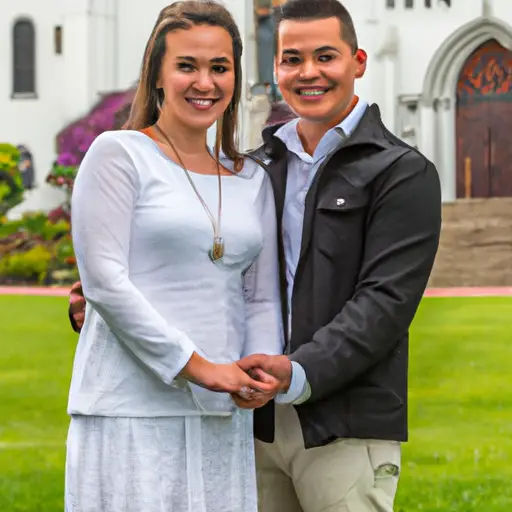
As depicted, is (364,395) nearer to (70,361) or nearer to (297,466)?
(297,466)

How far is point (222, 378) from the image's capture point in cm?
254

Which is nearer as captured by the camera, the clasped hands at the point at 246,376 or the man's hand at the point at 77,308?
the clasped hands at the point at 246,376

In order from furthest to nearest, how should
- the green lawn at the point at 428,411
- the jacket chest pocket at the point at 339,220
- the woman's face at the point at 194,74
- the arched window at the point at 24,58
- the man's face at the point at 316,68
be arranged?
the arched window at the point at 24,58
the green lawn at the point at 428,411
the man's face at the point at 316,68
the jacket chest pocket at the point at 339,220
the woman's face at the point at 194,74

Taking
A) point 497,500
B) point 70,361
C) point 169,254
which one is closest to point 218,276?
point 169,254

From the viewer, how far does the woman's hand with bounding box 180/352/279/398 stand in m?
2.54

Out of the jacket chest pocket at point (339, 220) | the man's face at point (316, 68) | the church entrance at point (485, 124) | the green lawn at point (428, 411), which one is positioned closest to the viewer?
the jacket chest pocket at point (339, 220)

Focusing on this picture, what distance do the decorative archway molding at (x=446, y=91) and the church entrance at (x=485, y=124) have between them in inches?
7.4

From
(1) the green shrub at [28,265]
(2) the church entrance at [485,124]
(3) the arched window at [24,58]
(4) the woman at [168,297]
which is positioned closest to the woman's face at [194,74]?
(4) the woman at [168,297]

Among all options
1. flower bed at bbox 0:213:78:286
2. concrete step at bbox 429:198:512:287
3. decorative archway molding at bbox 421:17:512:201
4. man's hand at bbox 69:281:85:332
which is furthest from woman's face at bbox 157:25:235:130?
decorative archway molding at bbox 421:17:512:201

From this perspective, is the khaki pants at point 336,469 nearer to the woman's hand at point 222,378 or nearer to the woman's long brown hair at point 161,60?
the woman's hand at point 222,378

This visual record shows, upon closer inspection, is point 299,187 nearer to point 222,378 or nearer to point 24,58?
point 222,378

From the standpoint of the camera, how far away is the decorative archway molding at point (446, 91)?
73.8 ft

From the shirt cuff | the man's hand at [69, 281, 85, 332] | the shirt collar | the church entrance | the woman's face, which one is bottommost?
the shirt cuff

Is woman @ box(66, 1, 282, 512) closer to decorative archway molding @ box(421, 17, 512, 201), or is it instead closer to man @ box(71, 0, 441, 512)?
man @ box(71, 0, 441, 512)
